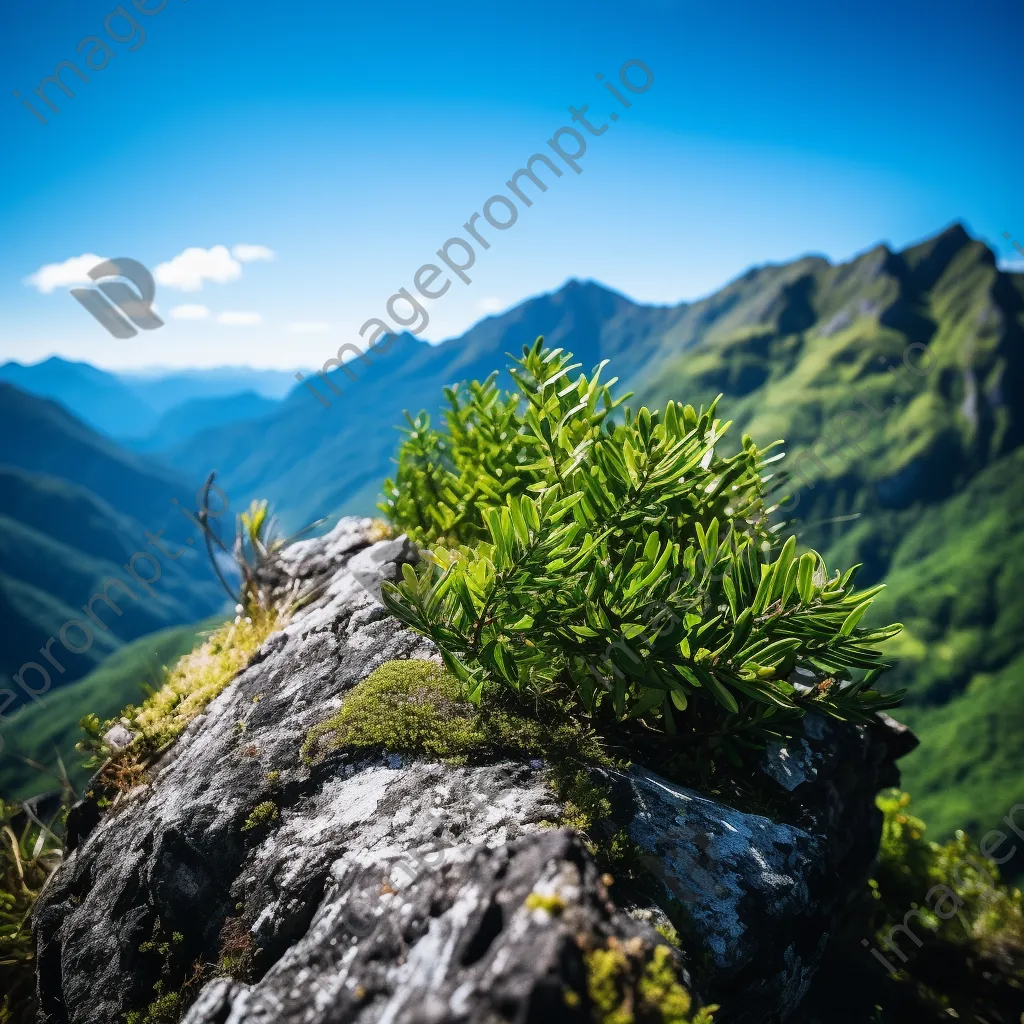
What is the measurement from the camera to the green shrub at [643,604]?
9.19ft

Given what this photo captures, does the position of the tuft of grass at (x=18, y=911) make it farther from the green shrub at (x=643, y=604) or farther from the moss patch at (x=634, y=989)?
the moss patch at (x=634, y=989)

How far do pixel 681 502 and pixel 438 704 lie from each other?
5.75 ft

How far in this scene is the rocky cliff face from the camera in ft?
6.90

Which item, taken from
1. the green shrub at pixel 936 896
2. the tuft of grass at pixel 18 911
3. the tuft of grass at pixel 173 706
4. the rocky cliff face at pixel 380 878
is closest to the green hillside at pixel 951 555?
the green shrub at pixel 936 896

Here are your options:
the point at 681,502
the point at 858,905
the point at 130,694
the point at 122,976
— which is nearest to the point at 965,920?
the point at 858,905

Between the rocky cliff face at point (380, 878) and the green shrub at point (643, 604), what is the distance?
58 cm

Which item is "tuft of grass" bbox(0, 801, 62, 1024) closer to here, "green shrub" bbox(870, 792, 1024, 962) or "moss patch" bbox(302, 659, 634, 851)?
"moss patch" bbox(302, 659, 634, 851)

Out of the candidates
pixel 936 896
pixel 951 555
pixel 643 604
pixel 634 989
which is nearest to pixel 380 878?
pixel 634 989

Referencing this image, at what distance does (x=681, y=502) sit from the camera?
12.1 ft

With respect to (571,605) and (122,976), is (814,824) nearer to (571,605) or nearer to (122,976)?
(571,605)

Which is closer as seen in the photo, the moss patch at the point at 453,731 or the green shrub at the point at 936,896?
the moss patch at the point at 453,731

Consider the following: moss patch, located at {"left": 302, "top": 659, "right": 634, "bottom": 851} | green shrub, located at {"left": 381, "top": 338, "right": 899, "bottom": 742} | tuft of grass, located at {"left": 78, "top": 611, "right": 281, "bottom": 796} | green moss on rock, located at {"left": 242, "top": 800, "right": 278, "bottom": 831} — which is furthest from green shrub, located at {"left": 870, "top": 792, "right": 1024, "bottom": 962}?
tuft of grass, located at {"left": 78, "top": 611, "right": 281, "bottom": 796}

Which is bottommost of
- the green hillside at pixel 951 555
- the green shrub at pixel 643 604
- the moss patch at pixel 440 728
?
the moss patch at pixel 440 728

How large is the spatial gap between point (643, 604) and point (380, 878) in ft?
5.02
